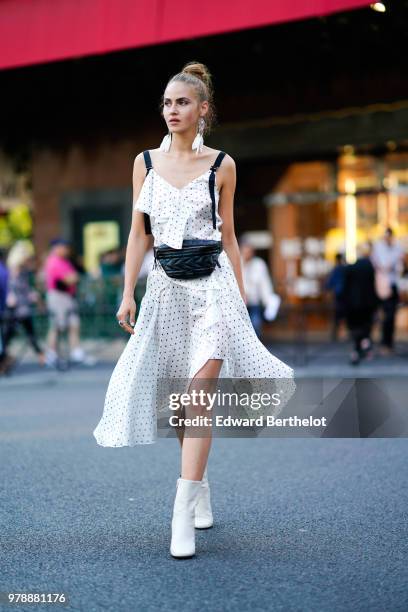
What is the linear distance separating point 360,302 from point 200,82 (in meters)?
9.10

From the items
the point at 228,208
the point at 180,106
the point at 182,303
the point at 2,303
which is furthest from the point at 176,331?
the point at 2,303

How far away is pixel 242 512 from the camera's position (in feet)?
15.7

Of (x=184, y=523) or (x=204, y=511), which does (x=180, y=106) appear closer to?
(x=184, y=523)

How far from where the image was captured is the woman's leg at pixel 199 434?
155 inches

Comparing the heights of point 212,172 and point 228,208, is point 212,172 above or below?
above

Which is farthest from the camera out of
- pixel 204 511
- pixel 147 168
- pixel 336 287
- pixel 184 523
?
pixel 336 287

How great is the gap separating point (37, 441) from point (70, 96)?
12329 millimetres

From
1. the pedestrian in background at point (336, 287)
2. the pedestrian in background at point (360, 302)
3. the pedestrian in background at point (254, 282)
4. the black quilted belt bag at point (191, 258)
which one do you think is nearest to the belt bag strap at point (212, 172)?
the black quilted belt bag at point (191, 258)

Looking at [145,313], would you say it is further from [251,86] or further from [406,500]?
[251,86]

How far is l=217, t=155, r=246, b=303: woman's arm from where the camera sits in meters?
4.13

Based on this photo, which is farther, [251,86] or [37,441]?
[251,86]

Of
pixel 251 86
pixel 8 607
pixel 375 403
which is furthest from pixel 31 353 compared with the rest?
pixel 8 607

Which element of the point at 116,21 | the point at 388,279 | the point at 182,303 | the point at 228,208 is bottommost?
the point at 388,279

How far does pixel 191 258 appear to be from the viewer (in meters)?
4.02
